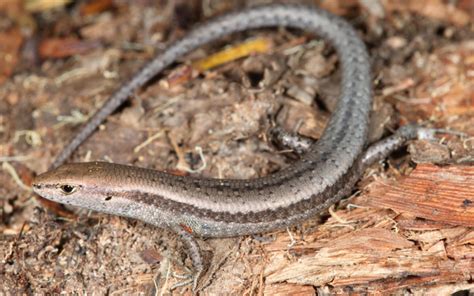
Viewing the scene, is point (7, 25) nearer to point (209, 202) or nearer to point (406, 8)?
point (209, 202)

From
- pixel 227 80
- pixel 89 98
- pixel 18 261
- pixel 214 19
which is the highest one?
pixel 214 19

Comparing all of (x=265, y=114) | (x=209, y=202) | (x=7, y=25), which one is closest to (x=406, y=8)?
(x=265, y=114)

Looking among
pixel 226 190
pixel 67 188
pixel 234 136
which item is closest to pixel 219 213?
pixel 226 190

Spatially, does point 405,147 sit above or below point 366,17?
below

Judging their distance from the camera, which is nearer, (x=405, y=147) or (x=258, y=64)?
(x=405, y=147)

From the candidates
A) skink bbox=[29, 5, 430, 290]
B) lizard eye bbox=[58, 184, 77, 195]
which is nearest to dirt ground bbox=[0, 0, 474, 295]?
skink bbox=[29, 5, 430, 290]

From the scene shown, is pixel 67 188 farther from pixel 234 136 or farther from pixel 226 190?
pixel 234 136

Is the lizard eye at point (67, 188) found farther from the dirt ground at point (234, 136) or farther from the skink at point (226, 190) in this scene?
the dirt ground at point (234, 136)
